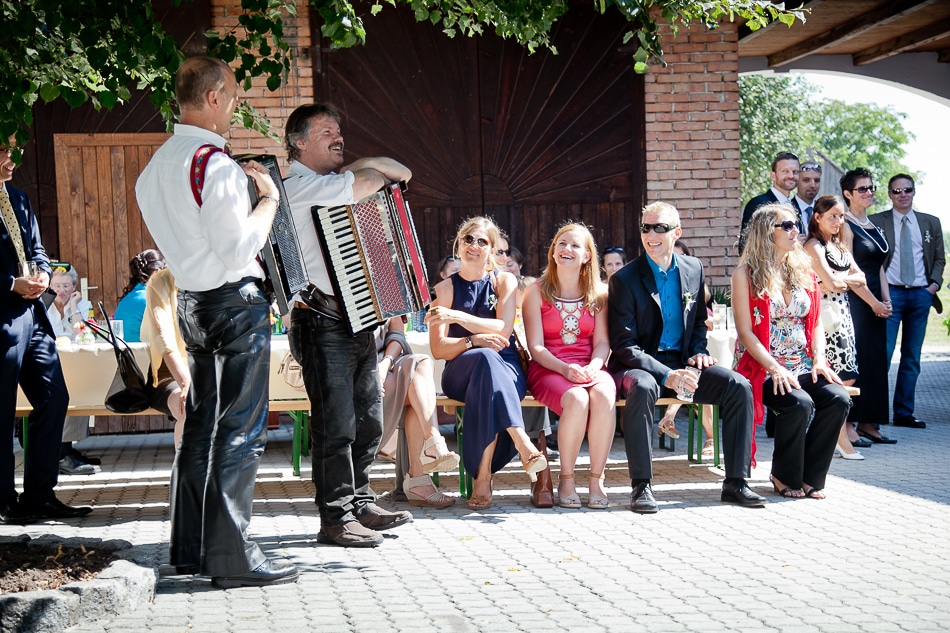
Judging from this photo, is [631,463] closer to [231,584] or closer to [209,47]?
[231,584]

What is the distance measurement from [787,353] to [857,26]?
23.3 ft

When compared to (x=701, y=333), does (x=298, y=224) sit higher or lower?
higher

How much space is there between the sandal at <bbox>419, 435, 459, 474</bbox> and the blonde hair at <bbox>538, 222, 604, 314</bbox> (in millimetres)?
1230

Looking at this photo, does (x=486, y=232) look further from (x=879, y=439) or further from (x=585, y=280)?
(x=879, y=439)

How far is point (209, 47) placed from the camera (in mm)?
5066

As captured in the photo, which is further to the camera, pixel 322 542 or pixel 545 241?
pixel 545 241

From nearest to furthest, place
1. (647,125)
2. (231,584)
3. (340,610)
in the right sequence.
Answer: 1. (340,610)
2. (231,584)
3. (647,125)

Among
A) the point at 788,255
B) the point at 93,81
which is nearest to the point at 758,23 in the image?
the point at 788,255

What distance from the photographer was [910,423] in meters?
10.1

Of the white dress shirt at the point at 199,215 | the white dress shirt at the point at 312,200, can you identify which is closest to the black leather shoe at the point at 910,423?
the white dress shirt at the point at 312,200

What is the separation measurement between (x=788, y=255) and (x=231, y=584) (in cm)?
438

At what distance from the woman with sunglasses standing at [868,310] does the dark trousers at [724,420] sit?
2.84m

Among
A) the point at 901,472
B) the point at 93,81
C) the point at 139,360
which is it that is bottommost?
the point at 901,472

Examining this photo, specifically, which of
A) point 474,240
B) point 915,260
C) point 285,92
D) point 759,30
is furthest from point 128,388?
point 759,30
